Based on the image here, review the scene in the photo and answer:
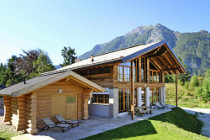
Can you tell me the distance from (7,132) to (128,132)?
6443mm

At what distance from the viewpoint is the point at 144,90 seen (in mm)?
16594

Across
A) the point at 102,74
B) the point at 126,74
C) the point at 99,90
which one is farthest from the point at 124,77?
the point at 99,90

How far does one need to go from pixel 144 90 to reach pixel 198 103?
598 inches

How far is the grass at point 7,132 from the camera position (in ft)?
25.6

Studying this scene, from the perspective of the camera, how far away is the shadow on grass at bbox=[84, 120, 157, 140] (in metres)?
7.86

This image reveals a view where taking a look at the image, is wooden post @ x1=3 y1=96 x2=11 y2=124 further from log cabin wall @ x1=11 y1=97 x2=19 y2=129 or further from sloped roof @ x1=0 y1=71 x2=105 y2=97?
sloped roof @ x1=0 y1=71 x2=105 y2=97

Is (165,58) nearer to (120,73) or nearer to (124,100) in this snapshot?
(120,73)

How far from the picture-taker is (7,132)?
27.9ft

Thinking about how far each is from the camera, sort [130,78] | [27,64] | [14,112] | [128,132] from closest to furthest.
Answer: [128,132] → [14,112] → [130,78] → [27,64]

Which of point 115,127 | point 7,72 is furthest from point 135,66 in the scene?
point 7,72

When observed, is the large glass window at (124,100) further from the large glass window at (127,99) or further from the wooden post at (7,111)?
the wooden post at (7,111)

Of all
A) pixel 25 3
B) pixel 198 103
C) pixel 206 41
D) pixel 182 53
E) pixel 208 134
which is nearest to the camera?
pixel 208 134

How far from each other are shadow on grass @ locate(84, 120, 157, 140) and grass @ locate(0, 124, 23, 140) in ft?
12.7

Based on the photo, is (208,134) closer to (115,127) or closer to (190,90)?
(115,127)
